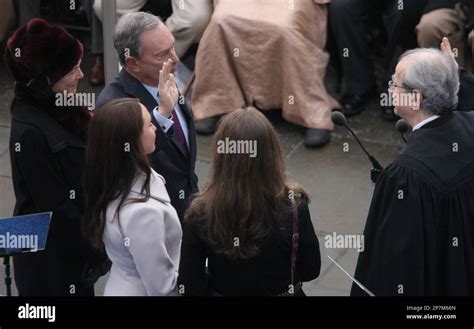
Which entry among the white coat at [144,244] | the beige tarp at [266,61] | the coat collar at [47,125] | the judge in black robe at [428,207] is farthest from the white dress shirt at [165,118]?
the beige tarp at [266,61]

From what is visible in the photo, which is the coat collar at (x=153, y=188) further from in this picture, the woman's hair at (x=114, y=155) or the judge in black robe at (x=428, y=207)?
the judge in black robe at (x=428, y=207)

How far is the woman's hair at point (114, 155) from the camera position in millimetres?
4070

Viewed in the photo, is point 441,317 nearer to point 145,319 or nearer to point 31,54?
point 145,319

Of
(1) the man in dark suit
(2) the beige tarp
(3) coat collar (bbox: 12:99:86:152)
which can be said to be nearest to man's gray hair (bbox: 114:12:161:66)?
(1) the man in dark suit

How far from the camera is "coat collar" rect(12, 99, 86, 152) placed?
441cm

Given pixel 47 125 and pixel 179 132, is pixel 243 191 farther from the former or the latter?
pixel 179 132

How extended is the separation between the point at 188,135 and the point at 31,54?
93cm

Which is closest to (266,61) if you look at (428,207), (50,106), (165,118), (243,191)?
(165,118)

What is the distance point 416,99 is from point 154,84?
49.1 inches

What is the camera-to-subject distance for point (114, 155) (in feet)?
13.4

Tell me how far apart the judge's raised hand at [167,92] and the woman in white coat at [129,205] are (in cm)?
52

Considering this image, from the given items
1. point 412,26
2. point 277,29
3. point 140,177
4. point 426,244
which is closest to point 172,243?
point 140,177

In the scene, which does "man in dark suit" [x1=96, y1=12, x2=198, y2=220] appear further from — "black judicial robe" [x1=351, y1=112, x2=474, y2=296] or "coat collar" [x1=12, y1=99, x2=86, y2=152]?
"black judicial robe" [x1=351, y1=112, x2=474, y2=296]

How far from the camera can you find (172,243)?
4.16 meters
